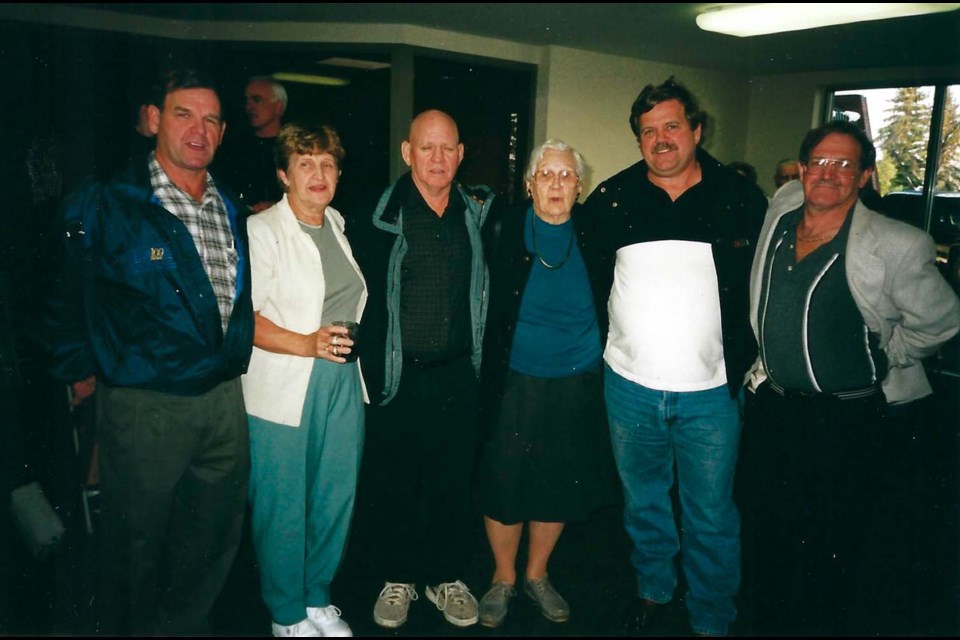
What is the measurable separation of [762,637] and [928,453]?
2.64 m

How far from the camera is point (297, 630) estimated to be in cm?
202

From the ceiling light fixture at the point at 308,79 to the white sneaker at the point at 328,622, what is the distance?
4232 millimetres

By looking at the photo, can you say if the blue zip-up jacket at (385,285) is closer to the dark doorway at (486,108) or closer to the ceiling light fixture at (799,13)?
the ceiling light fixture at (799,13)

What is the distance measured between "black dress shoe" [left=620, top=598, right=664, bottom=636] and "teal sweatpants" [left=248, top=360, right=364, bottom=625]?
3.35ft

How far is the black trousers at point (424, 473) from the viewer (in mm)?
2117

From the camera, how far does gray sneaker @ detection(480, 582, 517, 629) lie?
2.19 metres

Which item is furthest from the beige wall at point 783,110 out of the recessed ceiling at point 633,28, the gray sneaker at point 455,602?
the gray sneaker at point 455,602

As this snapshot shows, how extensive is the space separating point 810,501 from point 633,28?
3.93 meters

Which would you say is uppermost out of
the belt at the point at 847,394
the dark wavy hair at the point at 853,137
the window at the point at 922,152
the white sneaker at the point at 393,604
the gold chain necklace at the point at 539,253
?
the window at the point at 922,152

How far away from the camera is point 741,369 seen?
6.48 ft

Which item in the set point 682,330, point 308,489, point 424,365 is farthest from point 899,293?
point 308,489

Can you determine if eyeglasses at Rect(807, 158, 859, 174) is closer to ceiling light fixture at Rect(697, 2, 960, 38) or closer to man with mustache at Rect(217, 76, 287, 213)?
man with mustache at Rect(217, 76, 287, 213)

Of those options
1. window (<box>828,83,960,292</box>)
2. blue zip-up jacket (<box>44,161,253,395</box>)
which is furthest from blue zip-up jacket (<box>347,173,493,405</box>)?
window (<box>828,83,960,292</box>)

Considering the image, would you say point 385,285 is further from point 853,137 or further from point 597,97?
point 597,97
